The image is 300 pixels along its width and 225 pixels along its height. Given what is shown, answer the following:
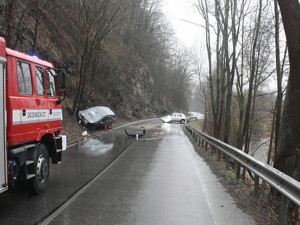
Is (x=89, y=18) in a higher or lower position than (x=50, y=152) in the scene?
higher

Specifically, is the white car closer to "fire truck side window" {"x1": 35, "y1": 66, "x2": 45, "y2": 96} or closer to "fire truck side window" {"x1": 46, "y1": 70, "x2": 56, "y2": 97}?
"fire truck side window" {"x1": 46, "y1": 70, "x2": 56, "y2": 97}

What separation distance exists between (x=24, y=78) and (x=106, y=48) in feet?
116

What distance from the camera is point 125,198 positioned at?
651 cm

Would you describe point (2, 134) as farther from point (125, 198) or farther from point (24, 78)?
point (125, 198)

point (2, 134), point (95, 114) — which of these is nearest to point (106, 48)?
point (95, 114)

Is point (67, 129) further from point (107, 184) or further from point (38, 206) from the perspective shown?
point (38, 206)

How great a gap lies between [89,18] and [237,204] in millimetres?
21388

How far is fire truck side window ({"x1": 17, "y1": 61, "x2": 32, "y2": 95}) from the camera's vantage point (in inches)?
236

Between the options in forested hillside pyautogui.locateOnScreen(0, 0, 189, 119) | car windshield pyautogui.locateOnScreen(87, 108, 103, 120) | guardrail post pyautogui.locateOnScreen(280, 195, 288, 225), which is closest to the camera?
guardrail post pyautogui.locateOnScreen(280, 195, 288, 225)

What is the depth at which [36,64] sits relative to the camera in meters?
6.80

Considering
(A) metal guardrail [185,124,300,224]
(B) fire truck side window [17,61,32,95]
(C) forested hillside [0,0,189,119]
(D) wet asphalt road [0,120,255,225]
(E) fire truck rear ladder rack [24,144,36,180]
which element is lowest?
(D) wet asphalt road [0,120,255,225]

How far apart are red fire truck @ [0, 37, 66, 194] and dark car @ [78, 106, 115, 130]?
17.0 meters

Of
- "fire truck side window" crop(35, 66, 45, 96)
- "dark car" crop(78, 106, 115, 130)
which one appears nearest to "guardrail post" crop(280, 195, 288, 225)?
"fire truck side window" crop(35, 66, 45, 96)

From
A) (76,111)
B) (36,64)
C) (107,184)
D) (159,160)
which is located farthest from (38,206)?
(76,111)
